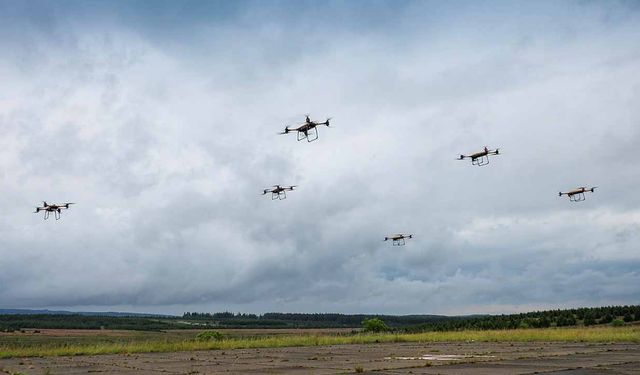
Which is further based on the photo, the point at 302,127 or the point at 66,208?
the point at 66,208

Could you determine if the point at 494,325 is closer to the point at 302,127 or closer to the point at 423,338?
the point at 423,338

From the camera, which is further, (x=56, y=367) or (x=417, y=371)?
(x=56, y=367)

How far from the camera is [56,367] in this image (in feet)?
98.2

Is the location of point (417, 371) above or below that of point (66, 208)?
below

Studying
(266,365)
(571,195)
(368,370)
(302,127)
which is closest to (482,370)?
(368,370)

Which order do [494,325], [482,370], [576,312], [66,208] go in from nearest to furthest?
[482,370], [66,208], [494,325], [576,312]

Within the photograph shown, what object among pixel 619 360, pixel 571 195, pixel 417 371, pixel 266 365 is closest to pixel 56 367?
pixel 266 365

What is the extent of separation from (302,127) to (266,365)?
20.4 m

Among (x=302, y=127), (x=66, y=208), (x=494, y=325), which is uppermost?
(x=302, y=127)

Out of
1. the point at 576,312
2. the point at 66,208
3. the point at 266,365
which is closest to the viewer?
the point at 266,365

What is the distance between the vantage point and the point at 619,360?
28.3 meters

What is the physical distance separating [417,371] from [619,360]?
33.5ft

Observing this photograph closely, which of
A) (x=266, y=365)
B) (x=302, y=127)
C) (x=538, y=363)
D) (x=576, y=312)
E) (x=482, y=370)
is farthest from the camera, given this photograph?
(x=576, y=312)

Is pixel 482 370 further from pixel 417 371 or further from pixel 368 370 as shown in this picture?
pixel 368 370
